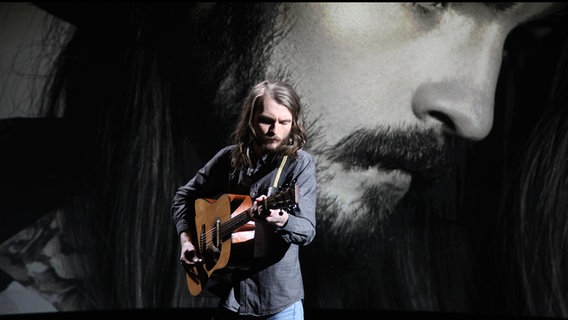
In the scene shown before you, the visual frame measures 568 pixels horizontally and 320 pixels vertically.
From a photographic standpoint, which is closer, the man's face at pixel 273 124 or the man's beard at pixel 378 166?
the man's face at pixel 273 124

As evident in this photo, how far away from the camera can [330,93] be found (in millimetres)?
4289

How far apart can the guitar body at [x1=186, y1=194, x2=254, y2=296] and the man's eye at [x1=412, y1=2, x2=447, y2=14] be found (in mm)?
2857

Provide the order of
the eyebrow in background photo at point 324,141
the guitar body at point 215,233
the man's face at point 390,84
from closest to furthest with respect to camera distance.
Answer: the guitar body at point 215,233 < the eyebrow in background photo at point 324,141 < the man's face at point 390,84

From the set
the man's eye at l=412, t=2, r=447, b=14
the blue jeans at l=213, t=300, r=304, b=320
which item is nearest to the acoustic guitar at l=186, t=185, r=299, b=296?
the blue jeans at l=213, t=300, r=304, b=320

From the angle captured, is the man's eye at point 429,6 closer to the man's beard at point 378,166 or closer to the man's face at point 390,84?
the man's face at point 390,84

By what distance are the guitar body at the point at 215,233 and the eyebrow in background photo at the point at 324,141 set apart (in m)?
2.39

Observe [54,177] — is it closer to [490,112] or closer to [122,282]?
[122,282]

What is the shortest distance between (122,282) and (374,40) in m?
2.06

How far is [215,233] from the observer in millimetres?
1740

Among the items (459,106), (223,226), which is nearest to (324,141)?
(459,106)

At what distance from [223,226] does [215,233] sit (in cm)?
6

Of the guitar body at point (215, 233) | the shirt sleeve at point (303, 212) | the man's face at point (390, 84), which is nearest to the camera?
the shirt sleeve at point (303, 212)

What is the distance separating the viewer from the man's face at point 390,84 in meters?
4.29

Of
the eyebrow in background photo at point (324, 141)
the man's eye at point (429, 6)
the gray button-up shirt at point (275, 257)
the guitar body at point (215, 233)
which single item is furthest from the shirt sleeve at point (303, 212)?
the man's eye at point (429, 6)
